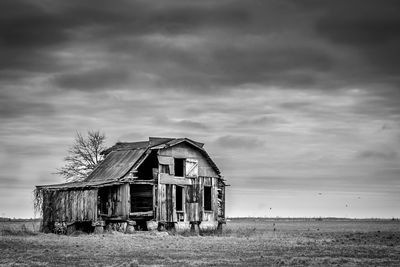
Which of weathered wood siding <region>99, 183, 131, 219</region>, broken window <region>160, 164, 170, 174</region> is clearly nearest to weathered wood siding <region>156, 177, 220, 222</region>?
broken window <region>160, 164, 170, 174</region>

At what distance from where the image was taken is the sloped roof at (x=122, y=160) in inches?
1848

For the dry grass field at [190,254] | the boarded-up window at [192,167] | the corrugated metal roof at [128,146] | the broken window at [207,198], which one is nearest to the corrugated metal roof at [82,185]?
the corrugated metal roof at [128,146]

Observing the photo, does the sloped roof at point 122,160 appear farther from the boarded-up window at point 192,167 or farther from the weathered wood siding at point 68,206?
the boarded-up window at point 192,167

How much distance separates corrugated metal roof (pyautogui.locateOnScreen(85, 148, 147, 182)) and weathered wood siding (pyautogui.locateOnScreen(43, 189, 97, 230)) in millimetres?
2285

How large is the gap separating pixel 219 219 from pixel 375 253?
80.0ft

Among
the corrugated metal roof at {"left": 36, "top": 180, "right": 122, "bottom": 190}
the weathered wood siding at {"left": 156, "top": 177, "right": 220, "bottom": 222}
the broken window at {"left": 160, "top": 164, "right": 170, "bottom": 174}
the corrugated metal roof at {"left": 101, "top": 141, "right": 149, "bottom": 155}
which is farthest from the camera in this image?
the corrugated metal roof at {"left": 101, "top": 141, "right": 149, "bottom": 155}

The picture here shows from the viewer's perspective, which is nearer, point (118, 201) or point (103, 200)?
point (118, 201)

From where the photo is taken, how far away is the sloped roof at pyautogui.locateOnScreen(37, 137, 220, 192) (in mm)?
46938

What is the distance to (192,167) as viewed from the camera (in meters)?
50.2

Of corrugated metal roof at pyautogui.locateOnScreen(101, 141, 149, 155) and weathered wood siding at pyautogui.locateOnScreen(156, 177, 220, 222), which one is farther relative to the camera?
corrugated metal roof at pyautogui.locateOnScreen(101, 141, 149, 155)

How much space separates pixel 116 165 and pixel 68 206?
187 inches

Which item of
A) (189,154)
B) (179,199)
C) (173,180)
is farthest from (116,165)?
(179,199)

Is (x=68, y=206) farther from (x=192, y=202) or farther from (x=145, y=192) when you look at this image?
(x=192, y=202)

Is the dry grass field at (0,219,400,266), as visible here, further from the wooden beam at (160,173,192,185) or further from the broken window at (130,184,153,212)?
the broken window at (130,184,153,212)
